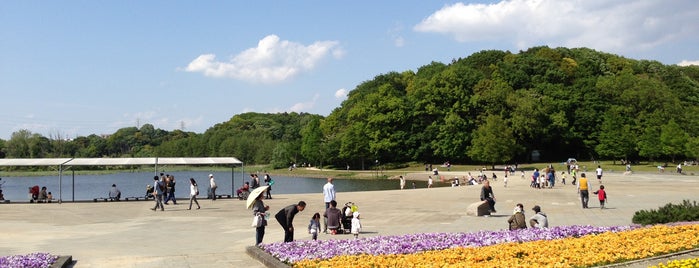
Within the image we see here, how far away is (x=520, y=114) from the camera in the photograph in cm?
8756

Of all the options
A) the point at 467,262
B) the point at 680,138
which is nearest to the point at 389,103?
the point at 680,138

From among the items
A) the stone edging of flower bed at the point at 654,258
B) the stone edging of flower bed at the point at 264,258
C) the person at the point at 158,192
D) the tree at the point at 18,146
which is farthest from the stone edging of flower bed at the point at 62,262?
the tree at the point at 18,146

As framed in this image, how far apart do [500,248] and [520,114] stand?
252 feet

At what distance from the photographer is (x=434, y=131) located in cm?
9431

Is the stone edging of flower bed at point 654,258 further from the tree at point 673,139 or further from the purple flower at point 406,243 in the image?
the tree at point 673,139

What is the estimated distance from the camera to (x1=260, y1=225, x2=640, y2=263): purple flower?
13961mm

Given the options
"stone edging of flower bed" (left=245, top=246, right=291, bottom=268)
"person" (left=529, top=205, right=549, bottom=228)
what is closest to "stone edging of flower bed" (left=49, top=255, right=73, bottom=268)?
"stone edging of flower bed" (left=245, top=246, right=291, bottom=268)

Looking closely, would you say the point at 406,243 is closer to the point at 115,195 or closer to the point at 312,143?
the point at 115,195

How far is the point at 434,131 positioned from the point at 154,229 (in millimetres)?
75875

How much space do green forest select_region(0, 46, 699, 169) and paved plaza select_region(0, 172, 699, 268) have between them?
166 ft

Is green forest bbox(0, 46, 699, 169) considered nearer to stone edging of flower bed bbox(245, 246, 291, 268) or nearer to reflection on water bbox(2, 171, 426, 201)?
reflection on water bbox(2, 171, 426, 201)

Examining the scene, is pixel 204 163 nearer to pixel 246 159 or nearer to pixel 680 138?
pixel 680 138

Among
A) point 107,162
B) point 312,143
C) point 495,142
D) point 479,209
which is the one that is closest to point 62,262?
point 479,209

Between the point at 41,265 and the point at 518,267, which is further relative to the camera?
the point at 41,265
